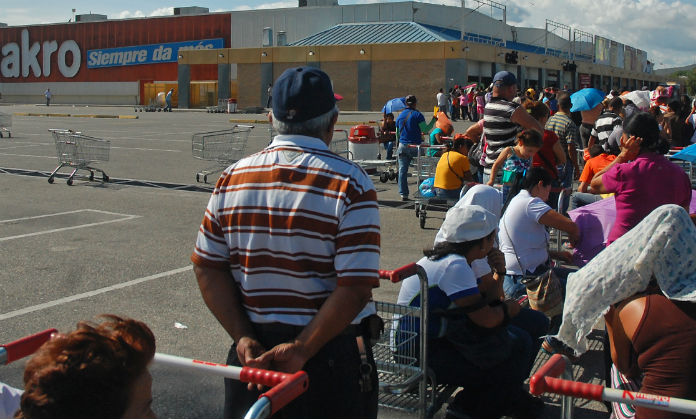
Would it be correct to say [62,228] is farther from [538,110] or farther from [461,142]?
[538,110]

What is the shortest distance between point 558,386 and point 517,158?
5807 mm

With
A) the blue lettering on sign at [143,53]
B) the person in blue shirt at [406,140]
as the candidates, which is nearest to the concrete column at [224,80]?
the blue lettering on sign at [143,53]

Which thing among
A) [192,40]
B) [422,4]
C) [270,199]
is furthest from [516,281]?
[192,40]

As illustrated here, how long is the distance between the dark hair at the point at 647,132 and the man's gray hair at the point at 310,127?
138 inches

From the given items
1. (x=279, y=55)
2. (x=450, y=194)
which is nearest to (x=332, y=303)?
(x=450, y=194)

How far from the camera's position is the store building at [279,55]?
49.8 m

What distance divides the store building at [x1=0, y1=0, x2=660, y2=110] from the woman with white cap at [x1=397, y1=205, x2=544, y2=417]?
141 feet

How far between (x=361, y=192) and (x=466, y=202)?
374cm

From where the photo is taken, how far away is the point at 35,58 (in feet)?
235

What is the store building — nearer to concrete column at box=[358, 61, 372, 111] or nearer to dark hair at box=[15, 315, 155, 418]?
concrete column at box=[358, 61, 372, 111]

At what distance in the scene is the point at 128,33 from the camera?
6700 cm

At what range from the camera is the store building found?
49844 mm

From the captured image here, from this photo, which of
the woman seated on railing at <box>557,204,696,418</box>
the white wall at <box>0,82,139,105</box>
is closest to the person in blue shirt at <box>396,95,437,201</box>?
the woman seated on railing at <box>557,204,696,418</box>

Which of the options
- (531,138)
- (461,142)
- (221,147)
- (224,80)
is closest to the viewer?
(531,138)
